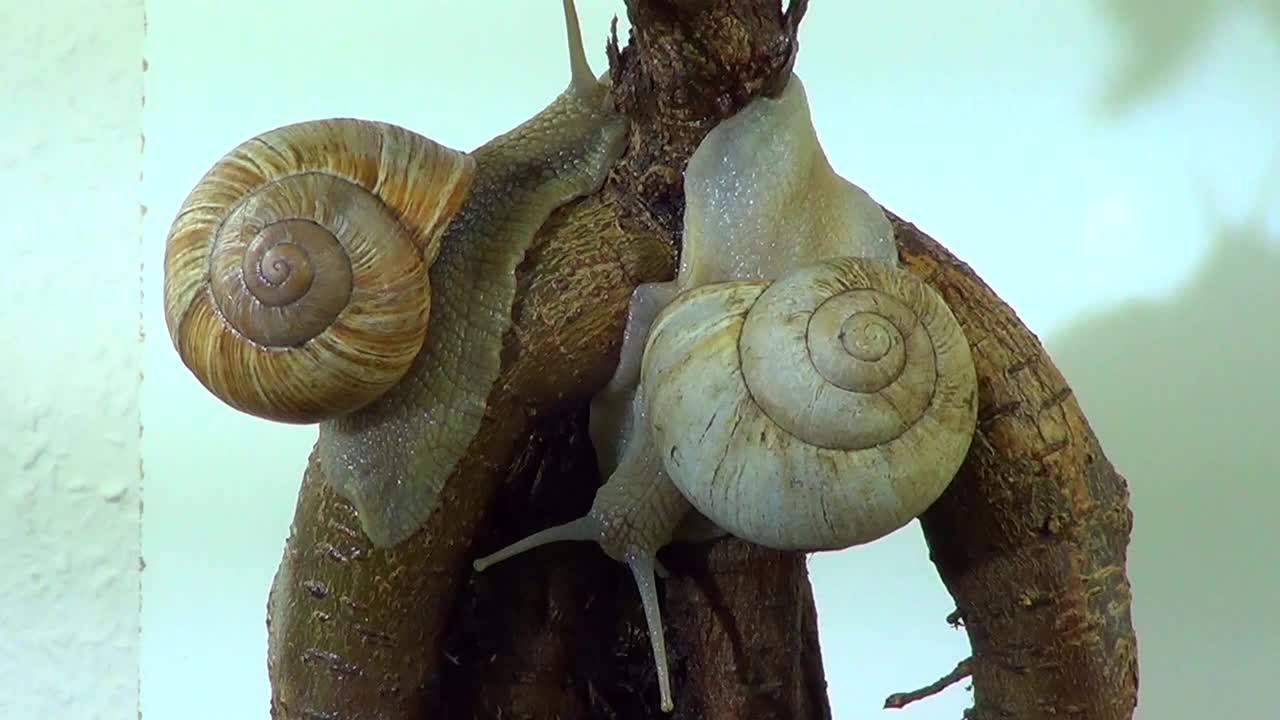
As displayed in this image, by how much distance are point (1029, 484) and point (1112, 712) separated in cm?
14

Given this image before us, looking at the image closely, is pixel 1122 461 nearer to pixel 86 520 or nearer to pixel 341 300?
pixel 341 300

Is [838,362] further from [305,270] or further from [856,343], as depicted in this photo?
[305,270]

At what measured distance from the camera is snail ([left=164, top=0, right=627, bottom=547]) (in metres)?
0.53

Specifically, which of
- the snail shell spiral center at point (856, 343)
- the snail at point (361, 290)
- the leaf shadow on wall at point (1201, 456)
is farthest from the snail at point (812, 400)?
the leaf shadow on wall at point (1201, 456)

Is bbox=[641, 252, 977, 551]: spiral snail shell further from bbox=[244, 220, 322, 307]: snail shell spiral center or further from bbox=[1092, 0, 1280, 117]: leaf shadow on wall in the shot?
bbox=[1092, 0, 1280, 117]: leaf shadow on wall

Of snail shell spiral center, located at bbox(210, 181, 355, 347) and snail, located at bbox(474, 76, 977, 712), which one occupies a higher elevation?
snail shell spiral center, located at bbox(210, 181, 355, 347)

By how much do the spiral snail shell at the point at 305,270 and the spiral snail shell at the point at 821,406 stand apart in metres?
0.14

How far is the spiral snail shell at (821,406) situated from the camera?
503mm

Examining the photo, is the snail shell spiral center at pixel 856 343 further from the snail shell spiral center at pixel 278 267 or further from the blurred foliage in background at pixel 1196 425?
the blurred foliage in background at pixel 1196 425

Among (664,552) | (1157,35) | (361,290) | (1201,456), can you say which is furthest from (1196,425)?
(361,290)

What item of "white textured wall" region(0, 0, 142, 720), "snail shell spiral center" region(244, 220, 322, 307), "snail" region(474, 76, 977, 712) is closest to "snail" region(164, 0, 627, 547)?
"snail shell spiral center" region(244, 220, 322, 307)

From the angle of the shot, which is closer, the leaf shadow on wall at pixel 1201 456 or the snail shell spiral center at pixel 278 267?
the snail shell spiral center at pixel 278 267

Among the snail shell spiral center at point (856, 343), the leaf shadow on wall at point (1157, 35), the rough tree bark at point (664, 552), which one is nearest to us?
the snail shell spiral center at point (856, 343)

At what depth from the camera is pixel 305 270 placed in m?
0.53
